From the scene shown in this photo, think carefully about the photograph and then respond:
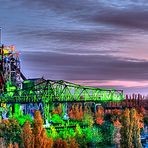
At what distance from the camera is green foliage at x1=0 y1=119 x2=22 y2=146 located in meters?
98.3

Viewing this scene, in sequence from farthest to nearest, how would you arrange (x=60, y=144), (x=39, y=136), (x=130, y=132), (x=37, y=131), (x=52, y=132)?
(x=52, y=132)
(x=130, y=132)
(x=37, y=131)
(x=60, y=144)
(x=39, y=136)

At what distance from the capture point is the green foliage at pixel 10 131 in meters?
98.3

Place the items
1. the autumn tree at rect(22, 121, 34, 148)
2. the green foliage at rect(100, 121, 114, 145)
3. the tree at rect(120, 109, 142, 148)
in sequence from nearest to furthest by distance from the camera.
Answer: the autumn tree at rect(22, 121, 34, 148) → the tree at rect(120, 109, 142, 148) → the green foliage at rect(100, 121, 114, 145)

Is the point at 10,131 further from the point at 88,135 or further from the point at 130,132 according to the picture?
the point at 130,132

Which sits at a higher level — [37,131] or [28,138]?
[37,131]

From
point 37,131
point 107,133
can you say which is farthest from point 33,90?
point 37,131

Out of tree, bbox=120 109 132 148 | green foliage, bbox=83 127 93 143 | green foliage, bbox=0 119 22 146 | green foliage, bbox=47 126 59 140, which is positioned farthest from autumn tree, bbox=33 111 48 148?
green foliage, bbox=83 127 93 143

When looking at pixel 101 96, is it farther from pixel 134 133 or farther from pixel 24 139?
pixel 24 139

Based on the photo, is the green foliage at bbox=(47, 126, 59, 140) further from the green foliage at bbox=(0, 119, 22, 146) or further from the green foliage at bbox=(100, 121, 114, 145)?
the green foliage at bbox=(100, 121, 114, 145)

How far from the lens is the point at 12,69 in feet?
490

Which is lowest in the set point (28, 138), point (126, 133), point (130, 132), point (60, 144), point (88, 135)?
point (60, 144)

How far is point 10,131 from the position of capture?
104 metres

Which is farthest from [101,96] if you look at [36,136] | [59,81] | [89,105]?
[36,136]

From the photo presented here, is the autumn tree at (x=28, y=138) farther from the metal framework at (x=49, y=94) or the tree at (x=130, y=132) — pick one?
the metal framework at (x=49, y=94)
